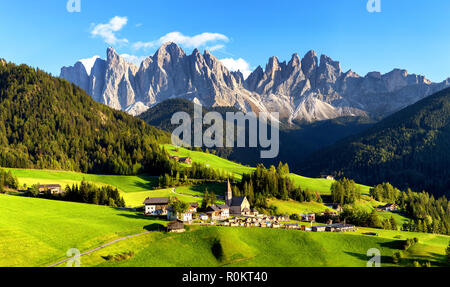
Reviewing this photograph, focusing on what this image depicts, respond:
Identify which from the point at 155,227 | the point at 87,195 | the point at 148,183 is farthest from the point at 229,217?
the point at 148,183

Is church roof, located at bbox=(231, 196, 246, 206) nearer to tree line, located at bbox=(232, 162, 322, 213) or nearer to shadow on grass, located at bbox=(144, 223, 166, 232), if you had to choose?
tree line, located at bbox=(232, 162, 322, 213)

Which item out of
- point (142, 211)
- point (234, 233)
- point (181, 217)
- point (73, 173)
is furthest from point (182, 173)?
point (234, 233)

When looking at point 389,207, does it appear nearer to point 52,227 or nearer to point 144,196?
point 144,196

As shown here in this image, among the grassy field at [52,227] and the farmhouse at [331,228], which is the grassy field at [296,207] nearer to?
the farmhouse at [331,228]

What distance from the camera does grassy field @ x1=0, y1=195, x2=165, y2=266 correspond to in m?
70.9

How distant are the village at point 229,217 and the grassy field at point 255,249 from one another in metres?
8.28

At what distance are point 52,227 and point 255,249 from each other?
49.4m

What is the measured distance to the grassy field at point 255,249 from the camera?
74688mm

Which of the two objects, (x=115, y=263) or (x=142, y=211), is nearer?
(x=115, y=263)

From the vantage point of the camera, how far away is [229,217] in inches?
4589

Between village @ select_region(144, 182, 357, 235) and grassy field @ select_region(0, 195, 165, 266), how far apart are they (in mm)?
7128

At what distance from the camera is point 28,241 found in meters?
75.9
